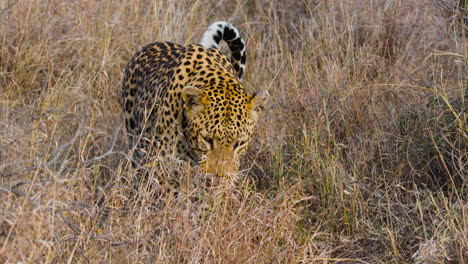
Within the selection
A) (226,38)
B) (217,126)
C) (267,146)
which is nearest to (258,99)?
(217,126)

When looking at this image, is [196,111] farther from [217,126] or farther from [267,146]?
[267,146]

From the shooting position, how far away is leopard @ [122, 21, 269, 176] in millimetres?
4586

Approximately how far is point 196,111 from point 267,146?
1.01 meters

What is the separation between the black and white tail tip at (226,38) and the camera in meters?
5.72

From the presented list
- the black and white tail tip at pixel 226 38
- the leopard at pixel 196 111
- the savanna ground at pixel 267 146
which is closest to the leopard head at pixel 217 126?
the leopard at pixel 196 111

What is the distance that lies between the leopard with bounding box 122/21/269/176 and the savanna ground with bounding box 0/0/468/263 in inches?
7.4

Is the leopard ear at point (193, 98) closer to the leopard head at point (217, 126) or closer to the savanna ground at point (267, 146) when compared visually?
the leopard head at point (217, 126)

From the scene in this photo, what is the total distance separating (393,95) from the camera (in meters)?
5.71

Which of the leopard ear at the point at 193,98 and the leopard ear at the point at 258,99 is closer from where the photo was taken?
the leopard ear at the point at 193,98

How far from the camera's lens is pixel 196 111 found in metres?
4.66

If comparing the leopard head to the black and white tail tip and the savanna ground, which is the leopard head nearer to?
the savanna ground

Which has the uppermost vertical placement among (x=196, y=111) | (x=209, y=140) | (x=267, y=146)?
(x=196, y=111)

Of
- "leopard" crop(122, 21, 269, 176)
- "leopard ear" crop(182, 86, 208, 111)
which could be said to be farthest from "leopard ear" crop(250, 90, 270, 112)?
"leopard ear" crop(182, 86, 208, 111)

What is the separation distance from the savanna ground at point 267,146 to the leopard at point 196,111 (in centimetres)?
19
